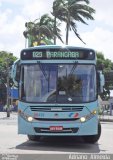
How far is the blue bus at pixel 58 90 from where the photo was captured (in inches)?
648

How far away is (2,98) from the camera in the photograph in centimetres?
10100

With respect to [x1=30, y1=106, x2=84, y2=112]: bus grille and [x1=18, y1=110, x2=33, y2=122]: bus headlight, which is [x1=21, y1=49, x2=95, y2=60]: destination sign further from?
[x1=18, y1=110, x2=33, y2=122]: bus headlight

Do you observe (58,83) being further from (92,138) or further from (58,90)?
(92,138)

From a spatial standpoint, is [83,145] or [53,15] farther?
[53,15]

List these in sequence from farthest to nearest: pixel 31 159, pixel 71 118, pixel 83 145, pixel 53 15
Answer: pixel 53 15
pixel 83 145
pixel 71 118
pixel 31 159

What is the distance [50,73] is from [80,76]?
0.98m

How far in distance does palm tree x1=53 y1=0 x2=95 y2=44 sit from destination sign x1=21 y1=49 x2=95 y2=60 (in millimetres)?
38361

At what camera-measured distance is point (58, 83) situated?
55.2 ft

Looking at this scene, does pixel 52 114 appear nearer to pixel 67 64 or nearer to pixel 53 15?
pixel 67 64

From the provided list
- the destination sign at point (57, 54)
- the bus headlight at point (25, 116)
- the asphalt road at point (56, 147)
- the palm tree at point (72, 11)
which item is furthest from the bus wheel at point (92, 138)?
the palm tree at point (72, 11)

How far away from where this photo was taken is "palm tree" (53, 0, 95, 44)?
55.8m

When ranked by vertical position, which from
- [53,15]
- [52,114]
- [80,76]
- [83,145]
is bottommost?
[83,145]

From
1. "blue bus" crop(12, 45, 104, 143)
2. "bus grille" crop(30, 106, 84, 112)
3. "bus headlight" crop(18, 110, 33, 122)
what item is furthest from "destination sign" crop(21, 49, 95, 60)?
"bus headlight" crop(18, 110, 33, 122)

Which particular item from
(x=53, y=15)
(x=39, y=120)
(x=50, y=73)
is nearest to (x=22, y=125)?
(x=39, y=120)
